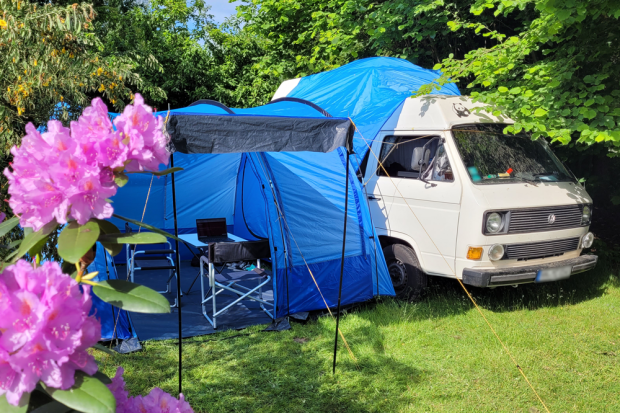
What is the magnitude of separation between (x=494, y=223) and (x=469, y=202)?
1.12 feet

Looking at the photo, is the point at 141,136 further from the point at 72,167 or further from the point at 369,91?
the point at 369,91

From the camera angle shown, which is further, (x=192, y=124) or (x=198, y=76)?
(x=198, y=76)

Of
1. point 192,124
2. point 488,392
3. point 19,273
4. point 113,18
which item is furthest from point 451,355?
point 113,18

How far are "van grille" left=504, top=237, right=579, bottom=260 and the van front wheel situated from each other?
1.03 meters

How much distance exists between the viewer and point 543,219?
18.6ft

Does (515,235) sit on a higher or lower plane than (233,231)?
higher

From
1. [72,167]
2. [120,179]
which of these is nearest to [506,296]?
[120,179]

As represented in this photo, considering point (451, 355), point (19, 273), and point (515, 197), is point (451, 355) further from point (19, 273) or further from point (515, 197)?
point (19, 273)

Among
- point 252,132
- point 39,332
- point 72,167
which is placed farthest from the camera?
point 252,132

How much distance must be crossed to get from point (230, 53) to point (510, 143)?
1123 cm

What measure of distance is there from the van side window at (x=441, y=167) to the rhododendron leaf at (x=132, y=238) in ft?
15.9

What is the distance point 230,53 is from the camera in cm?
1558

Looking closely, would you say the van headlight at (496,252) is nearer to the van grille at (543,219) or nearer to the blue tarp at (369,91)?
the van grille at (543,219)

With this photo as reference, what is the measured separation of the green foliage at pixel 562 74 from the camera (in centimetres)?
528
